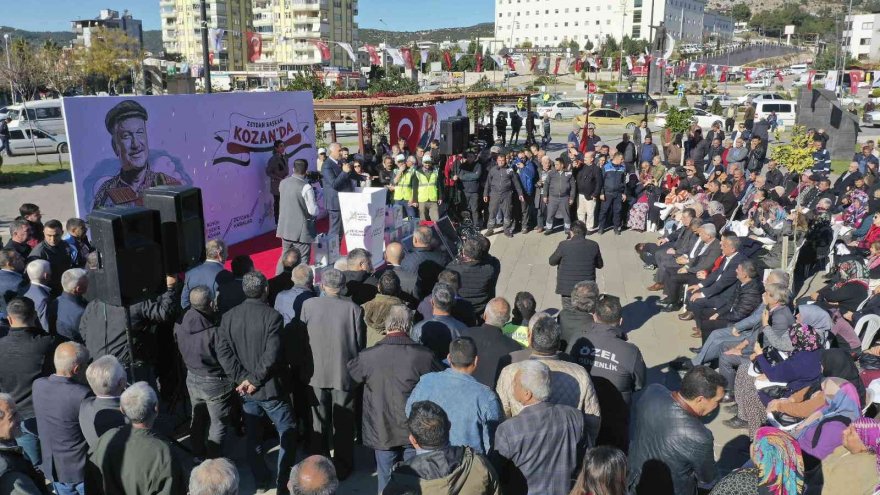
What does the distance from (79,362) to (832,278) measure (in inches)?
366

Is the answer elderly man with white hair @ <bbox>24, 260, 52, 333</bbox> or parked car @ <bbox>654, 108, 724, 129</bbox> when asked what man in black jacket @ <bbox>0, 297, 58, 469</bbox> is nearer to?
elderly man with white hair @ <bbox>24, 260, 52, 333</bbox>

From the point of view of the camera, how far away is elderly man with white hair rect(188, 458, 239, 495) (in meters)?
2.90

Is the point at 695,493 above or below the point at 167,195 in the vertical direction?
below

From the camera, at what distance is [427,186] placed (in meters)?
11.7

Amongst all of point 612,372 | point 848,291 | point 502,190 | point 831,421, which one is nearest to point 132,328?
point 612,372

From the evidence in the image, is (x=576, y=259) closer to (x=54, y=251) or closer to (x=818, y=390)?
(x=818, y=390)

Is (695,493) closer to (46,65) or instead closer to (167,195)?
(167,195)

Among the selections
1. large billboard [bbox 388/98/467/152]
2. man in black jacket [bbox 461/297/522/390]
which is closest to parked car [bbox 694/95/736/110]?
large billboard [bbox 388/98/467/152]

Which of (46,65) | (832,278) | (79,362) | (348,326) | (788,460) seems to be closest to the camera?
(788,460)

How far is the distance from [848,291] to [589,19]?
139294 mm

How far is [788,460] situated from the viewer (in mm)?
3506

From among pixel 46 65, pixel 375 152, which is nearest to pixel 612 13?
pixel 46 65

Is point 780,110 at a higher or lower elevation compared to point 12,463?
higher

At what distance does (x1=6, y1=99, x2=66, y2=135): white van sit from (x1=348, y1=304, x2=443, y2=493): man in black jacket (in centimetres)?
2829
